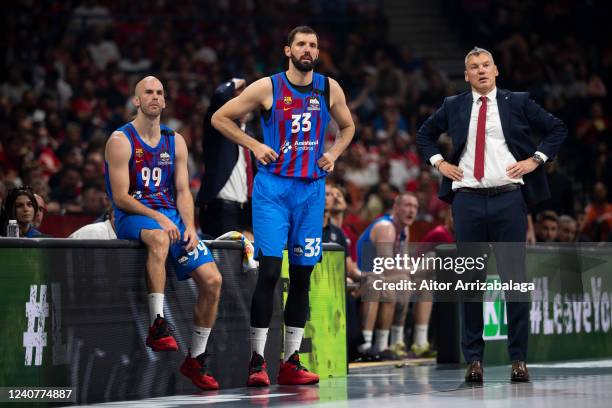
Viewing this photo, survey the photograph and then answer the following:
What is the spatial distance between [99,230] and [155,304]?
Answer: 209cm

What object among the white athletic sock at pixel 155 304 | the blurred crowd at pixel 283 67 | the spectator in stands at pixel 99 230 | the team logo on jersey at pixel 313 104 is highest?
the blurred crowd at pixel 283 67

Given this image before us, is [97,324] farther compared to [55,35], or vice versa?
[55,35]

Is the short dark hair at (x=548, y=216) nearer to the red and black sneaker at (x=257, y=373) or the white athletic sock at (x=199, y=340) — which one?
the red and black sneaker at (x=257, y=373)

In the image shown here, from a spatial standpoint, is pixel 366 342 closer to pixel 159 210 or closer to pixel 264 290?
pixel 264 290

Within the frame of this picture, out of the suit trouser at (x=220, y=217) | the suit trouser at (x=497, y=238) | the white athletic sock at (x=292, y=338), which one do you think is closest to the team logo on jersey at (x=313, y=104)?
the suit trouser at (x=497, y=238)

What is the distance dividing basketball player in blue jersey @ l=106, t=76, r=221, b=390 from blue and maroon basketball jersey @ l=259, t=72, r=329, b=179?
1.93 ft

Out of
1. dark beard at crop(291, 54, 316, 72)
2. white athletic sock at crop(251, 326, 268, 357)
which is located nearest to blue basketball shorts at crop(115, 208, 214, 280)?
white athletic sock at crop(251, 326, 268, 357)

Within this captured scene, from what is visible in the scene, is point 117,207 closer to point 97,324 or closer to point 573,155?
point 97,324

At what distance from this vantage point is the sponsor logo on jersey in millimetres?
7285

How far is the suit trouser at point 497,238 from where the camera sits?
24.1ft

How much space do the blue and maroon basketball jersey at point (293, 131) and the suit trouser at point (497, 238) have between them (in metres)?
0.97

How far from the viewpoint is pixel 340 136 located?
25.1 feet

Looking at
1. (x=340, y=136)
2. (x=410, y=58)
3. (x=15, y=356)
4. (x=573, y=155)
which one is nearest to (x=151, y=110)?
(x=340, y=136)

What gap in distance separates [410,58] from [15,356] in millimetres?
15413
